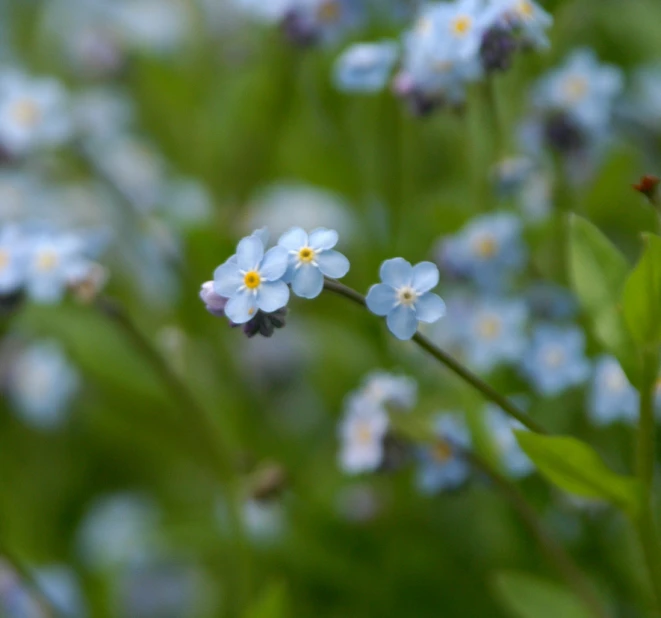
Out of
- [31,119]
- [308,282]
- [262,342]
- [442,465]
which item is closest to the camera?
[308,282]

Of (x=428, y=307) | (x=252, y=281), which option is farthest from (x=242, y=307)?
(x=428, y=307)

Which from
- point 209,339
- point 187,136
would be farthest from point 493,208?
point 187,136

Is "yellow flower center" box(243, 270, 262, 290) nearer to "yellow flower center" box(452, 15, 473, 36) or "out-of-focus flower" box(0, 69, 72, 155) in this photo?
"yellow flower center" box(452, 15, 473, 36)

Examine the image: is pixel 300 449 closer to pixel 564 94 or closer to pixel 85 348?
pixel 85 348

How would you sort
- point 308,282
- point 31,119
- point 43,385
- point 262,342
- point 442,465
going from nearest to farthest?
point 308,282 → point 442,465 → point 31,119 → point 43,385 → point 262,342

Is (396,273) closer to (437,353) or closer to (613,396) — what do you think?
(437,353)

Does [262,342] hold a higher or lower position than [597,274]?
lower

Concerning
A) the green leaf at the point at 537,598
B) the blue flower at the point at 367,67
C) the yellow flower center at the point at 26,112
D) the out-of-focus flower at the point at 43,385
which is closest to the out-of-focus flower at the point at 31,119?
the yellow flower center at the point at 26,112
